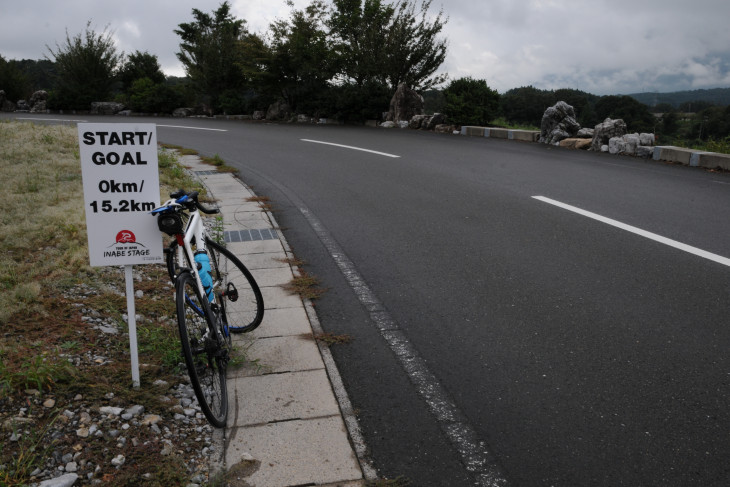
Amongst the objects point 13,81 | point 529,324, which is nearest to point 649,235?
point 529,324

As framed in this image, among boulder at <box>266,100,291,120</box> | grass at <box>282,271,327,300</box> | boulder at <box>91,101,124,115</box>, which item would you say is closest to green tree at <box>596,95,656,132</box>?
boulder at <box>266,100,291,120</box>

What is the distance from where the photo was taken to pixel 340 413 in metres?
3.34

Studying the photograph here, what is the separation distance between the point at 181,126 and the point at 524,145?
13.5m

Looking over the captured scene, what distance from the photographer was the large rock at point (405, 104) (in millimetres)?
22359

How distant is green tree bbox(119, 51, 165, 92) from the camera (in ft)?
115

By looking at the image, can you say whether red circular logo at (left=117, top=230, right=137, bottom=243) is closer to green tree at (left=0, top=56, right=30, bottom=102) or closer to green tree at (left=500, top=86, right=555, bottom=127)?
green tree at (left=500, top=86, right=555, bottom=127)

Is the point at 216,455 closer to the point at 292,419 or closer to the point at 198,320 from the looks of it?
the point at 292,419

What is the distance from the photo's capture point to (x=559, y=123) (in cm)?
1628

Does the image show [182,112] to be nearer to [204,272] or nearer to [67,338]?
[67,338]

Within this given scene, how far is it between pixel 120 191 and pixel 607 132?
45.0ft

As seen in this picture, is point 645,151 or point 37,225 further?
point 645,151

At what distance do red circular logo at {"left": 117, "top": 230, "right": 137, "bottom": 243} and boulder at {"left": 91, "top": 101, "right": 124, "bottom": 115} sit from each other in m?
31.5

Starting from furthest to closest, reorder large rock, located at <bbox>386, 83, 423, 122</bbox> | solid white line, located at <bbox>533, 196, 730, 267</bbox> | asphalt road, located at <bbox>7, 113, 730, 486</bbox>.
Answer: large rock, located at <bbox>386, 83, 423, 122</bbox>
solid white line, located at <bbox>533, 196, 730, 267</bbox>
asphalt road, located at <bbox>7, 113, 730, 486</bbox>

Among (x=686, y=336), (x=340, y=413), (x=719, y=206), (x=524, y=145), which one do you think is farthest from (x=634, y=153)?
(x=340, y=413)
